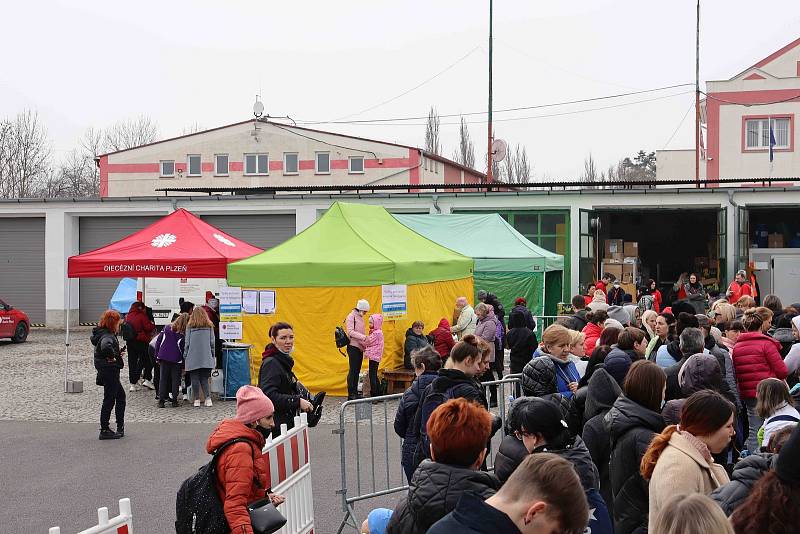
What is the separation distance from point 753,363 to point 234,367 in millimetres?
9629

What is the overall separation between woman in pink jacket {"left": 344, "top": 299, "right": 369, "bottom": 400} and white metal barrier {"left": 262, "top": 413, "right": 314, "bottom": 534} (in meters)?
7.51

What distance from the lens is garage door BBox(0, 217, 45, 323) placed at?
3319 cm

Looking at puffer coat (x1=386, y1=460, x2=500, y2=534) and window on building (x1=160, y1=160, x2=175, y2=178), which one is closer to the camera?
puffer coat (x1=386, y1=460, x2=500, y2=534)

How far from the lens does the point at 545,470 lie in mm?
2975

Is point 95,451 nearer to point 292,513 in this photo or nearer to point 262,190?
point 292,513

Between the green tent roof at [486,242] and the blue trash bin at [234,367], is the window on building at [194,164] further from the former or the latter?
the blue trash bin at [234,367]

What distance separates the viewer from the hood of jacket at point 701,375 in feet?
23.4

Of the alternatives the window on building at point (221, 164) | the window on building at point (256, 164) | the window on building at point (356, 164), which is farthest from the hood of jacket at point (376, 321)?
the window on building at point (221, 164)

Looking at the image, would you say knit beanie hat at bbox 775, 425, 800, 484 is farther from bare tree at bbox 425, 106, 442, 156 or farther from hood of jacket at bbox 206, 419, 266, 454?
bare tree at bbox 425, 106, 442, 156

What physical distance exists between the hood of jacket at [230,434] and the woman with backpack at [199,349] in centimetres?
999

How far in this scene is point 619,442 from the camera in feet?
17.8

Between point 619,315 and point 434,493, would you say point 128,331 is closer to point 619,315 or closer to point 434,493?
point 619,315

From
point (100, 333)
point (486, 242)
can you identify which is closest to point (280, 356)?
point (100, 333)

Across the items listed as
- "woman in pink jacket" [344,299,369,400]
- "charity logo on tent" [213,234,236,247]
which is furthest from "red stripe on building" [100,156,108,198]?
"woman in pink jacket" [344,299,369,400]
